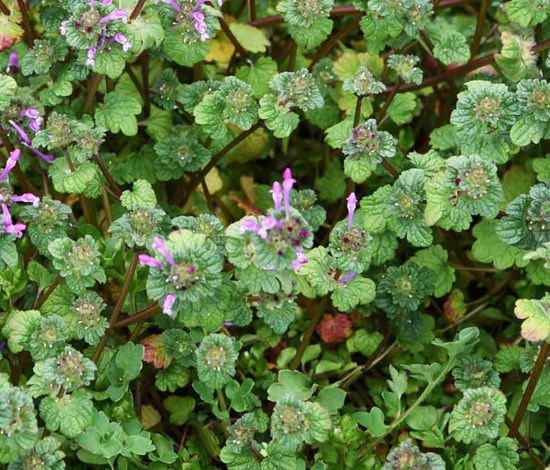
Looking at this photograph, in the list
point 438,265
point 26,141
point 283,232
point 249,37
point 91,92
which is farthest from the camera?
point 249,37

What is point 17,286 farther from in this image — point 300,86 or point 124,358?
point 300,86

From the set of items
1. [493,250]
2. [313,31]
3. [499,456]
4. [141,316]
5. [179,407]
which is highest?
[313,31]

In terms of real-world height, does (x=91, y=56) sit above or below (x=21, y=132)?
above

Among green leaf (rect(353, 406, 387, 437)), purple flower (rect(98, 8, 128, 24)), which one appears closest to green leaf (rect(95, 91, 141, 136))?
purple flower (rect(98, 8, 128, 24))

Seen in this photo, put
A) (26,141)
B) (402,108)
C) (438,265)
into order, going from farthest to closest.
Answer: (402,108) → (438,265) → (26,141)

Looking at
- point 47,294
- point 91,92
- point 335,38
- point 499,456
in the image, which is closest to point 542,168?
point 335,38

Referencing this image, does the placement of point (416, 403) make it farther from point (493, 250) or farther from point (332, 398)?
point (493, 250)

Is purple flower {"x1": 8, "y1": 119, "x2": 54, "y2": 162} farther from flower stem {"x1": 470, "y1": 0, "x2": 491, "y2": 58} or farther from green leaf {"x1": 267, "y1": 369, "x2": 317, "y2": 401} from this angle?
flower stem {"x1": 470, "y1": 0, "x2": 491, "y2": 58}
